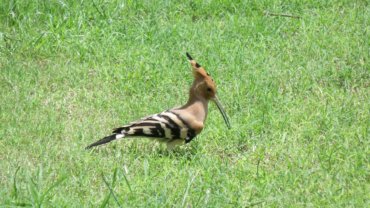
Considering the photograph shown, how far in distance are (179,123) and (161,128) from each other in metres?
0.14

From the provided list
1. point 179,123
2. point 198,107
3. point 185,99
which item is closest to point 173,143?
point 179,123

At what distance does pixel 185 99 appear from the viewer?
7703 mm

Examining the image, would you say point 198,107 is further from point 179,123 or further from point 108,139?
point 108,139

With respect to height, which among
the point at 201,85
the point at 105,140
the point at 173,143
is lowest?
the point at 173,143

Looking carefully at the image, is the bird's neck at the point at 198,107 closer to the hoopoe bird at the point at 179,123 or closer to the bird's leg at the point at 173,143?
the hoopoe bird at the point at 179,123

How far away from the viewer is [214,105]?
7559 mm

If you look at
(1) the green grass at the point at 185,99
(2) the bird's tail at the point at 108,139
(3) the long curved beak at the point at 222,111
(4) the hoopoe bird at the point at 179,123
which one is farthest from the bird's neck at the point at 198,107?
(2) the bird's tail at the point at 108,139

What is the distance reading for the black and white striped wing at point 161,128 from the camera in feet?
21.5

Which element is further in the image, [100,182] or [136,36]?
[136,36]

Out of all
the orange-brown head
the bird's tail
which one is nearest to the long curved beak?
the orange-brown head

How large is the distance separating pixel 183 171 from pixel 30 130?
4.35ft

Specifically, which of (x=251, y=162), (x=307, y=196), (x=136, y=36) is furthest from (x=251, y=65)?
(x=307, y=196)

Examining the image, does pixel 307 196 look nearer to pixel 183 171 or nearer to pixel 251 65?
pixel 183 171

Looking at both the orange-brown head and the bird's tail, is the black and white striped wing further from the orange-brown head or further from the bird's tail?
the orange-brown head
